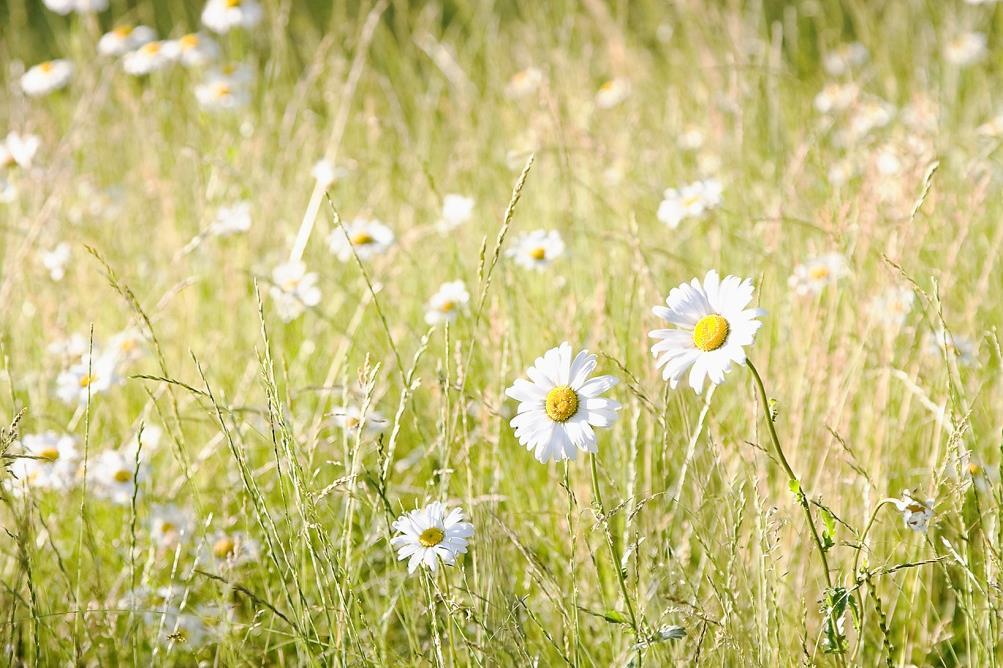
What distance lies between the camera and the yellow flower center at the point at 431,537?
1087mm

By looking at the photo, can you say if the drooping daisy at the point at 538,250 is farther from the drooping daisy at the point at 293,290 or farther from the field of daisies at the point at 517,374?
the drooping daisy at the point at 293,290

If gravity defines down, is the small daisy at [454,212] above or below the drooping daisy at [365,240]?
above

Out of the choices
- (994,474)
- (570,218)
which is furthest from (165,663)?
(994,474)

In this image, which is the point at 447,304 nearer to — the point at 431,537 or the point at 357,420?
the point at 357,420

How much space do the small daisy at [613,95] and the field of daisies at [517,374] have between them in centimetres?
2

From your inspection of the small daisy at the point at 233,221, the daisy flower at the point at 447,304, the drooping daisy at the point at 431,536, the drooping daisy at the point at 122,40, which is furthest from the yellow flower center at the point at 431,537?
the drooping daisy at the point at 122,40

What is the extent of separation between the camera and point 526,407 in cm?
107

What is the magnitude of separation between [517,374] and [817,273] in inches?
23.5

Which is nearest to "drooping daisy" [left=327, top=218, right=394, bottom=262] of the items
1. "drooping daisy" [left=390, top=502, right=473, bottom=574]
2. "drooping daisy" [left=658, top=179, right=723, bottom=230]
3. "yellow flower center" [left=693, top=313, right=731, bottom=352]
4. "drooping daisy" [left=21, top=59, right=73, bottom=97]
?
"drooping daisy" [left=658, top=179, right=723, bottom=230]

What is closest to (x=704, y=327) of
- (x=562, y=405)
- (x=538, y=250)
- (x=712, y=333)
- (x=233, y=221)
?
(x=712, y=333)

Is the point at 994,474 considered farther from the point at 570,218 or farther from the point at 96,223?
the point at 96,223

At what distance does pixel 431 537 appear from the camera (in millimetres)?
1095

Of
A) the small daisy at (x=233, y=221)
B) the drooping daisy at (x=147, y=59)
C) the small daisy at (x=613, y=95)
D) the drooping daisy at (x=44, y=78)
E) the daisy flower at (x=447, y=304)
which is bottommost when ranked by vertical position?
the daisy flower at (x=447, y=304)

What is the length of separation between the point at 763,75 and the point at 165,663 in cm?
223
